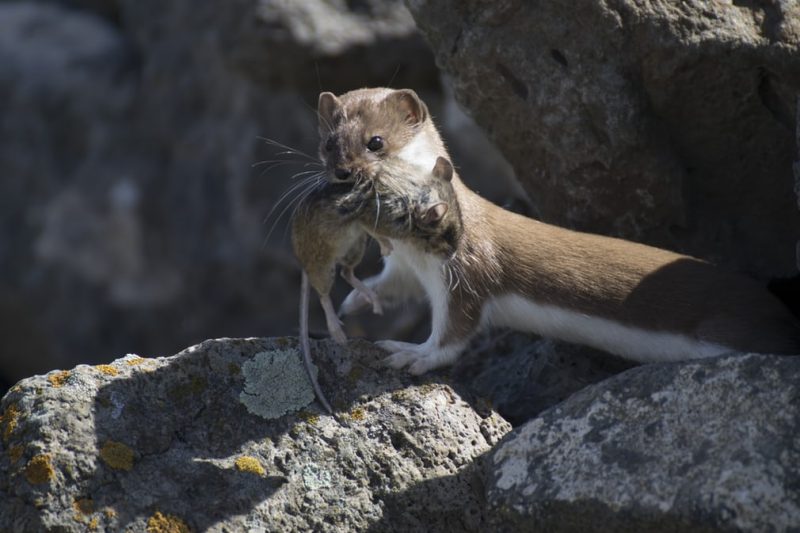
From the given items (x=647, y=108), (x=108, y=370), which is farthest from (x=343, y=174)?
(x=647, y=108)

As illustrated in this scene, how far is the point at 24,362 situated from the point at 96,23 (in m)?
4.46

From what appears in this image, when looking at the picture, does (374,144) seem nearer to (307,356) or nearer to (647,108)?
(307,356)

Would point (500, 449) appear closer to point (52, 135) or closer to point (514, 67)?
point (514, 67)

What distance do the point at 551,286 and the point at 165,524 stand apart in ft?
8.17

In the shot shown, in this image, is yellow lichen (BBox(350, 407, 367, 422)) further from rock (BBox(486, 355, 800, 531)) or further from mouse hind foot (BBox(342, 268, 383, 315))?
mouse hind foot (BBox(342, 268, 383, 315))

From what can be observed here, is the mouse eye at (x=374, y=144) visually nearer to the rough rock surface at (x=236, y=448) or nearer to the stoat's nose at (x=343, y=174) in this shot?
the stoat's nose at (x=343, y=174)

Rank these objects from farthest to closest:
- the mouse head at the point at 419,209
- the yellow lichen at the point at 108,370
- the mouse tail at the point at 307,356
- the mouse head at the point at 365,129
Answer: the mouse head at the point at 365,129, the mouse head at the point at 419,209, the mouse tail at the point at 307,356, the yellow lichen at the point at 108,370

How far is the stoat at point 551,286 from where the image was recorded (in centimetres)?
580

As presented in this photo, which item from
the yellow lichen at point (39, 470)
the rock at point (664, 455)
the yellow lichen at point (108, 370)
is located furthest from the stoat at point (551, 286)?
the yellow lichen at point (39, 470)

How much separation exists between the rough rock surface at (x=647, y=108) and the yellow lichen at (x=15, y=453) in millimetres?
3179

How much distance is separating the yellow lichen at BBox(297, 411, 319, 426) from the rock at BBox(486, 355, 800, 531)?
847mm

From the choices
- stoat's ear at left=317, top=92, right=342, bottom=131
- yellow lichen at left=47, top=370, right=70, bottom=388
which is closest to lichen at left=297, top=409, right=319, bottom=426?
yellow lichen at left=47, top=370, right=70, bottom=388

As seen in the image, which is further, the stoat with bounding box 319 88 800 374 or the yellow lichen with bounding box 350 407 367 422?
the stoat with bounding box 319 88 800 374

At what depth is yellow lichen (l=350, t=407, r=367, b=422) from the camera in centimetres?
522
